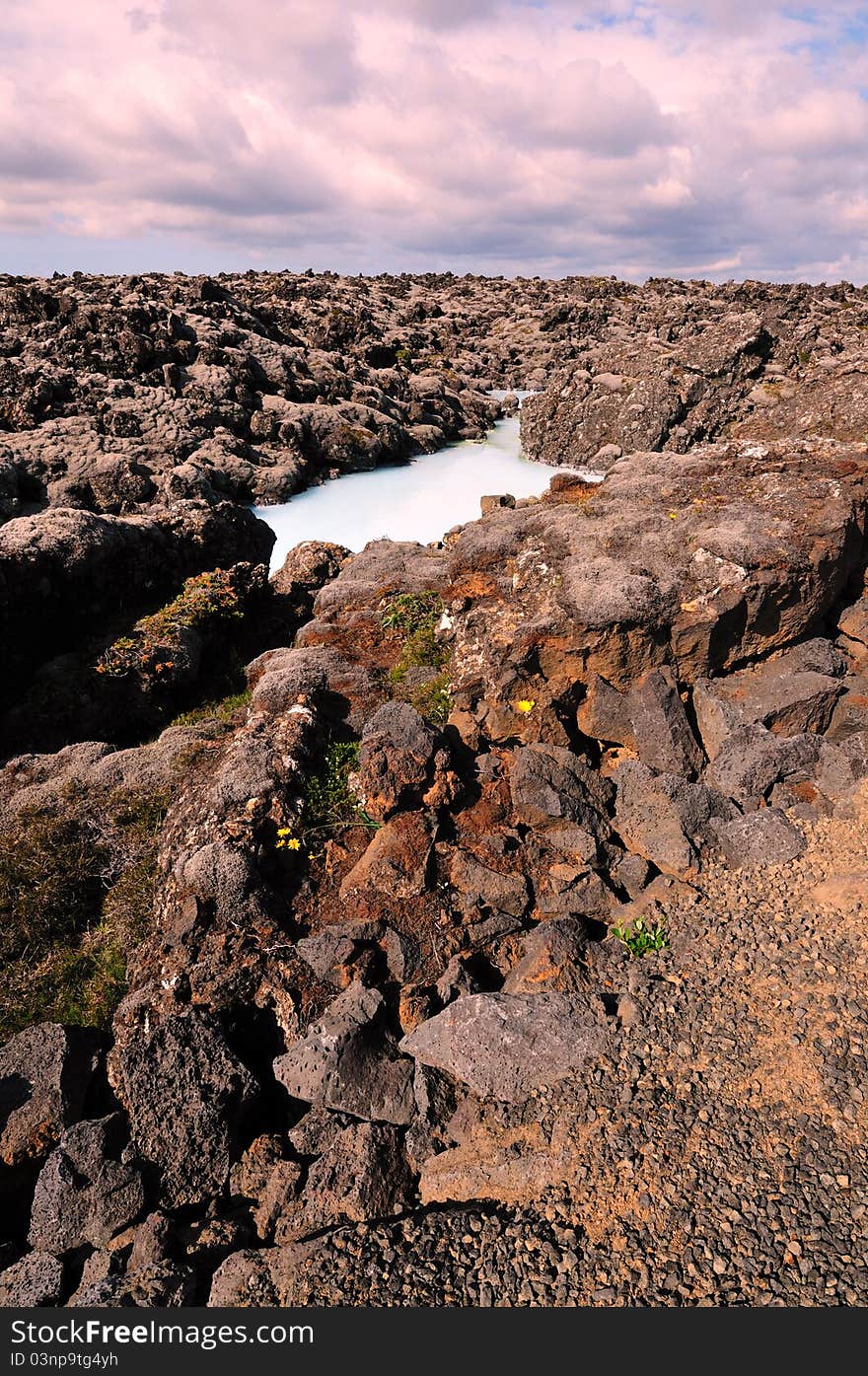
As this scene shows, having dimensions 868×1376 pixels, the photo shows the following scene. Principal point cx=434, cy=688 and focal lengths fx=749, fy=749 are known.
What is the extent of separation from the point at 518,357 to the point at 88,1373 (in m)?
64.1

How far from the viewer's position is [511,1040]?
6.55 meters

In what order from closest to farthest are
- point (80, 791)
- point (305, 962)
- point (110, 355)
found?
1. point (305, 962)
2. point (80, 791)
3. point (110, 355)

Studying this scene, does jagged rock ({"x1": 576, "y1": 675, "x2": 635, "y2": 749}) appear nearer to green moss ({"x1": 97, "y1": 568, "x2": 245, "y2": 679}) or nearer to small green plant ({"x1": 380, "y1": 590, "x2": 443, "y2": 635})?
small green plant ({"x1": 380, "y1": 590, "x2": 443, "y2": 635})

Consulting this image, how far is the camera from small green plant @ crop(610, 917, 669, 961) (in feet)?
24.6

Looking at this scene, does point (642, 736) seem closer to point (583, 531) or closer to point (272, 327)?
point (583, 531)

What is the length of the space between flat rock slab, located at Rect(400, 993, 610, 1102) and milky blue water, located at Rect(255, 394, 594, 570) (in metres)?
15.4

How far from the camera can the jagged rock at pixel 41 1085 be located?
6699 mm

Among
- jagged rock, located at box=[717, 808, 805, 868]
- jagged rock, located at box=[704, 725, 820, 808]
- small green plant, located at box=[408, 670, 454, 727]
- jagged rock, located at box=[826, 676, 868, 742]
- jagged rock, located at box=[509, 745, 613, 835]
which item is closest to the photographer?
jagged rock, located at box=[717, 808, 805, 868]

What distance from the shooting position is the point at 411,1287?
5.06 m

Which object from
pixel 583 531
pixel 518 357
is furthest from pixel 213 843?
pixel 518 357

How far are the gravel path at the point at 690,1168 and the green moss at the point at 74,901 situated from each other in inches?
176

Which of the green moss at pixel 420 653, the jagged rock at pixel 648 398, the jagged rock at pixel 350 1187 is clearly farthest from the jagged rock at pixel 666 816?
the jagged rock at pixel 648 398

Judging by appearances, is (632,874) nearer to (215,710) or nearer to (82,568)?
(215,710)

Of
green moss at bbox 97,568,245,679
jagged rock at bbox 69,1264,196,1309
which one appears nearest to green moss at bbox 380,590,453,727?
green moss at bbox 97,568,245,679
